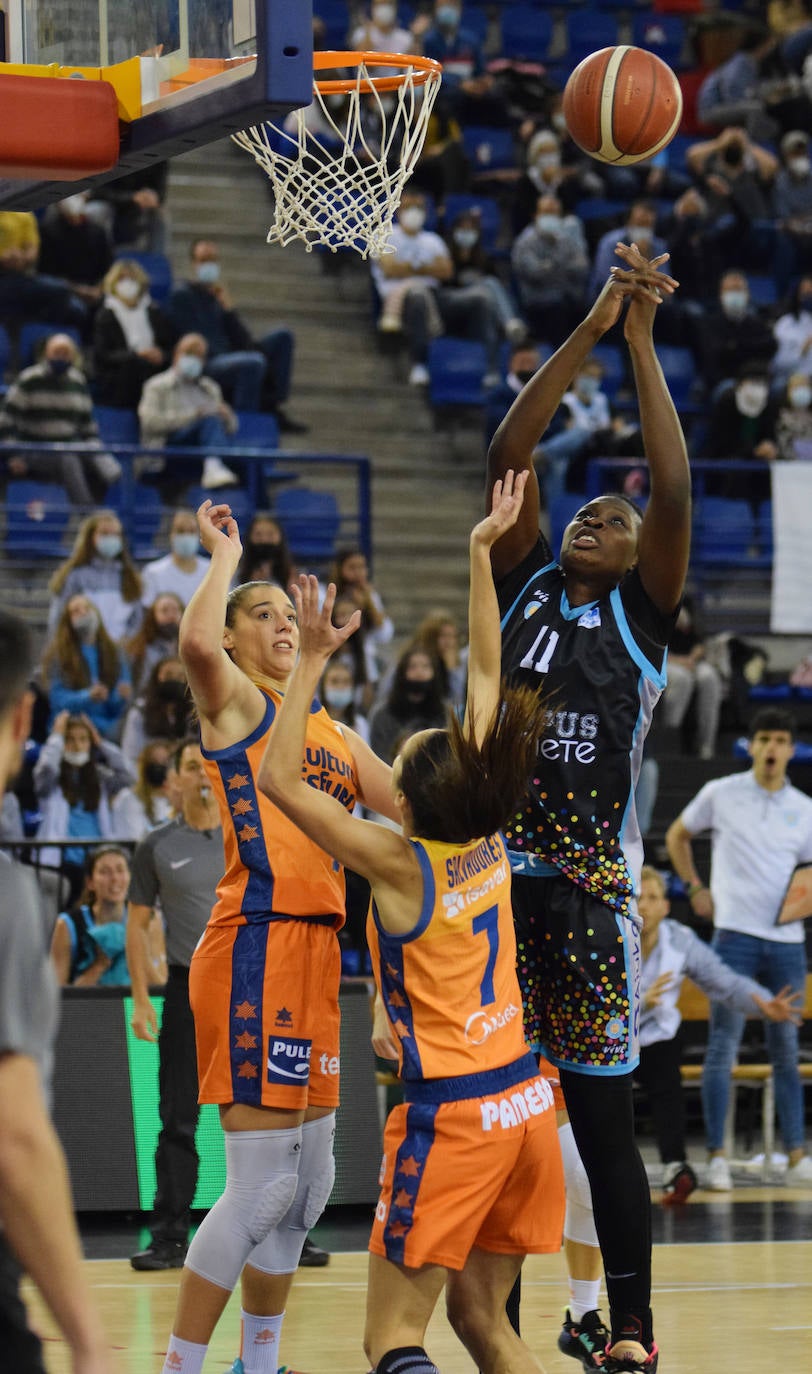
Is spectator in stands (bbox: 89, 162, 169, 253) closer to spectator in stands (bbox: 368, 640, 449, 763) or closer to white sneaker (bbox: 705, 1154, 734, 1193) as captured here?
spectator in stands (bbox: 368, 640, 449, 763)

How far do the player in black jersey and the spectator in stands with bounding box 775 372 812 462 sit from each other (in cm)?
1043

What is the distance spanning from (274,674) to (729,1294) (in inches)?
122

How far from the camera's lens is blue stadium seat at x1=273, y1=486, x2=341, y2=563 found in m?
13.9

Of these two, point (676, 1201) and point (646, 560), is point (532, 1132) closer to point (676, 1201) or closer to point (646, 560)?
point (646, 560)

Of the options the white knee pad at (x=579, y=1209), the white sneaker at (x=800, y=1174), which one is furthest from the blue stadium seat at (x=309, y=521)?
the white knee pad at (x=579, y=1209)

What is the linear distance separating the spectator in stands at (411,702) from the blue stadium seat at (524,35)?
1072 cm

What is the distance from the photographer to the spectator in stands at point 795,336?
53.4 feet

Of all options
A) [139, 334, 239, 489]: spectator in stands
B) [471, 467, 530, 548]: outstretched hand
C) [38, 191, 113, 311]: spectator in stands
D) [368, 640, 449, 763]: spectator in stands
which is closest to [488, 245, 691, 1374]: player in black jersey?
[471, 467, 530, 548]: outstretched hand

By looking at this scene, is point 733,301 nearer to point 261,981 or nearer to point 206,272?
point 206,272

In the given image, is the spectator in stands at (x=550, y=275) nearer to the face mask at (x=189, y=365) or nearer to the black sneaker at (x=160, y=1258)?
the face mask at (x=189, y=365)

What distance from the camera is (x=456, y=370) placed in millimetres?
15961

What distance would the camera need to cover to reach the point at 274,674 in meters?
5.26

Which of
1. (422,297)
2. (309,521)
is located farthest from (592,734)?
(422,297)

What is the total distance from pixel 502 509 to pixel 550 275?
12.0m
